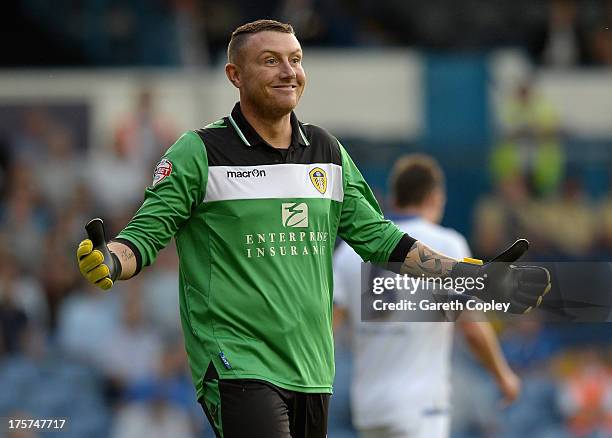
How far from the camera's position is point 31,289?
36.3ft

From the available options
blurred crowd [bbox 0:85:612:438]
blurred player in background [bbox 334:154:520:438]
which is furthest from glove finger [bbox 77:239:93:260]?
blurred crowd [bbox 0:85:612:438]

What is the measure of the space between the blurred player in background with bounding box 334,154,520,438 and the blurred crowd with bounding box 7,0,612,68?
8528mm

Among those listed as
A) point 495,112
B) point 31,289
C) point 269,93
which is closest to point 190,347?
point 269,93

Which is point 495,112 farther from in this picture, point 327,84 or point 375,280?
point 375,280

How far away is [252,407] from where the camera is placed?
15.4 ft

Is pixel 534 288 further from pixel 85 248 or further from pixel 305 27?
pixel 305 27

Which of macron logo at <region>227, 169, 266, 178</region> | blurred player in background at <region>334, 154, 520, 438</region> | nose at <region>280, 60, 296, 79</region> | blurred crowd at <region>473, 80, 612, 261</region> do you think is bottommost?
blurred player in background at <region>334, 154, 520, 438</region>

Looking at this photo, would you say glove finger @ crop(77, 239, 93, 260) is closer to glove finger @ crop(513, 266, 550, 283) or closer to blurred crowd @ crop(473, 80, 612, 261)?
glove finger @ crop(513, 266, 550, 283)

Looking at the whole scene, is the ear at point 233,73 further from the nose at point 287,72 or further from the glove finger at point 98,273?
the glove finger at point 98,273


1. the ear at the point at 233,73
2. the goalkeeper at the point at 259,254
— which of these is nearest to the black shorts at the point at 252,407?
the goalkeeper at the point at 259,254

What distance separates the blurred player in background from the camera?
21.9 feet

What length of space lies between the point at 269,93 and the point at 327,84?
10003 millimetres

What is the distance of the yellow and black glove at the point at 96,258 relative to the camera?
4312 mm

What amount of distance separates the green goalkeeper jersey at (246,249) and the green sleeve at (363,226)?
0.14m
